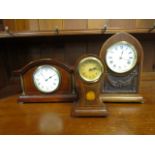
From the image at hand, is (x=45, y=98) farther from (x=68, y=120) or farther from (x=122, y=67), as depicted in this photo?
(x=122, y=67)

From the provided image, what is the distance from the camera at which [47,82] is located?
779mm

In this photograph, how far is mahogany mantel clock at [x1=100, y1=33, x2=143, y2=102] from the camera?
0.73m

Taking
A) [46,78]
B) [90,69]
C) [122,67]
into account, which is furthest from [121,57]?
[46,78]

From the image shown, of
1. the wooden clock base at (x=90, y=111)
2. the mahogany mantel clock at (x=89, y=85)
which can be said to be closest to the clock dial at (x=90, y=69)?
the mahogany mantel clock at (x=89, y=85)

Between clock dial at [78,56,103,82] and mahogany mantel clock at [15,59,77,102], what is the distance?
128mm

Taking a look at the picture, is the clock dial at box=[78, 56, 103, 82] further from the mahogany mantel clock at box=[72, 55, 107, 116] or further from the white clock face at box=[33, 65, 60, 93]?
the white clock face at box=[33, 65, 60, 93]

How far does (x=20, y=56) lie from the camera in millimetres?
984

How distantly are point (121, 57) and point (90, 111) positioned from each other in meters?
0.28

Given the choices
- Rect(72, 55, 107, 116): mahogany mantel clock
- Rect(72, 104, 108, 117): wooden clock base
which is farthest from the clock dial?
Rect(72, 104, 108, 117): wooden clock base

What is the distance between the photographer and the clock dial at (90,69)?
0.65 metres

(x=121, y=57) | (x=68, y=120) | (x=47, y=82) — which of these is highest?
(x=121, y=57)

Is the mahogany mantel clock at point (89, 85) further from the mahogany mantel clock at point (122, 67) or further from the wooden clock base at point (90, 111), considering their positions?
the mahogany mantel clock at point (122, 67)

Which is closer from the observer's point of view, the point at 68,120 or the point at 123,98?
the point at 68,120
